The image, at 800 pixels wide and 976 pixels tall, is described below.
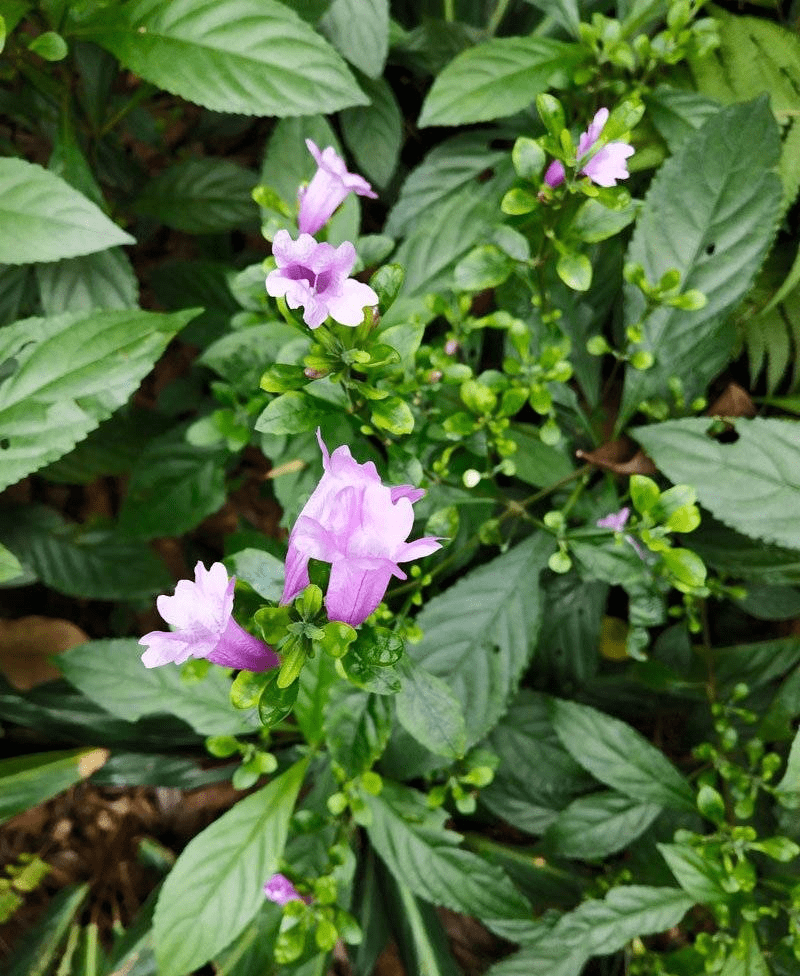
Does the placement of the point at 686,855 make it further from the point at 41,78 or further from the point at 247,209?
the point at 41,78

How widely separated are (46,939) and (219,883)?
2.35ft

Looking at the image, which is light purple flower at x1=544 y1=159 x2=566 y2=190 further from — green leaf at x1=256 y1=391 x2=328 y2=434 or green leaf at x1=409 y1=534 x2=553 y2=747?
green leaf at x1=409 y1=534 x2=553 y2=747

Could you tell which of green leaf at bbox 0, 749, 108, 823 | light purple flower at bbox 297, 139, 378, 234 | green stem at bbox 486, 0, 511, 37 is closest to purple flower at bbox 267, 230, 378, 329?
light purple flower at bbox 297, 139, 378, 234

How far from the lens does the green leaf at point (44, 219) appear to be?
3.16 ft

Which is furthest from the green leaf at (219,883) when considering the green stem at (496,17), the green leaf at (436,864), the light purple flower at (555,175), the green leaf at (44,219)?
the green stem at (496,17)

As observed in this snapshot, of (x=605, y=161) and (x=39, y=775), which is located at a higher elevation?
(x=605, y=161)

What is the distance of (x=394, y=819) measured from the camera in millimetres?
1134

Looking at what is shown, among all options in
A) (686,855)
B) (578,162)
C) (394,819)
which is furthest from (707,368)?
(394,819)

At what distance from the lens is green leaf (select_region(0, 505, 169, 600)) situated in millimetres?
1443

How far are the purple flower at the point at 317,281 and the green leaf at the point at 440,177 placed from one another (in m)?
0.72

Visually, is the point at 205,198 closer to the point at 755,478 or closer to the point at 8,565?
the point at 8,565

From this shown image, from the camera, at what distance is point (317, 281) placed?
63cm

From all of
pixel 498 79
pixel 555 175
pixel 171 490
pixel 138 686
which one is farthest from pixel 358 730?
pixel 498 79

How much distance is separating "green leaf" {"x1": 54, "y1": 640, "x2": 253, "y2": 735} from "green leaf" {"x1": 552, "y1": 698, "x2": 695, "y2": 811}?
18.7 inches
